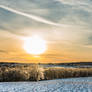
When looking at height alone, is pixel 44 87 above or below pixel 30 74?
below

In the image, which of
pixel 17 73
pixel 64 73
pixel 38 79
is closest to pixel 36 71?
pixel 38 79

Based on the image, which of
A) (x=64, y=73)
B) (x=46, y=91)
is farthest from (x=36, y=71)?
(x=46, y=91)

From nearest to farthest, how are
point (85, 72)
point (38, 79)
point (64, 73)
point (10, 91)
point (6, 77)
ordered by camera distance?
point (10, 91) < point (6, 77) < point (38, 79) < point (64, 73) < point (85, 72)

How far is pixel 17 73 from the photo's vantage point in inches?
890

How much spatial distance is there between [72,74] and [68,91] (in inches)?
566

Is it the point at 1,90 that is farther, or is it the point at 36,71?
the point at 36,71

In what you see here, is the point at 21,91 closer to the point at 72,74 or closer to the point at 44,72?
the point at 44,72

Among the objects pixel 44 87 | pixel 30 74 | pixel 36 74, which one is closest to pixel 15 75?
pixel 30 74

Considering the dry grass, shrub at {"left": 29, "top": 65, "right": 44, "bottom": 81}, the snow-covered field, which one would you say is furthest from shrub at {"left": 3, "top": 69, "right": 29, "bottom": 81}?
the snow-covered field

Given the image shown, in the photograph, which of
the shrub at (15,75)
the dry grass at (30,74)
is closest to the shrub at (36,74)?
the dry grass at (30,74)

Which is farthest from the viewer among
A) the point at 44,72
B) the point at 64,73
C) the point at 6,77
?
the point at 64,73

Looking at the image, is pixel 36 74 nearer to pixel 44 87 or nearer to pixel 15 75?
pixel 15 75

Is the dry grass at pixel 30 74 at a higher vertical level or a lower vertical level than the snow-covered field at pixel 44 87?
higher

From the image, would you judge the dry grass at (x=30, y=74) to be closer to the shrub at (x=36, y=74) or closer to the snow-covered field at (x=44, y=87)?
the shrub at (x=36, y=74)
